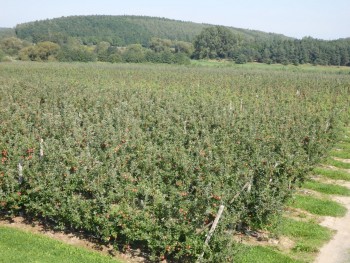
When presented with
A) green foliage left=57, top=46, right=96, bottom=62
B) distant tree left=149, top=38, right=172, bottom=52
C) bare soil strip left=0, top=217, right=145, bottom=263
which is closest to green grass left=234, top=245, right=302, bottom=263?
bare soil strip left=0, top=217, right=145, bottom=263

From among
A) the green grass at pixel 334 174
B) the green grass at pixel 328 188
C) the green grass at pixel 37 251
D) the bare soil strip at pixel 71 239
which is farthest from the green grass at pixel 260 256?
the green grass at pixel 334 174

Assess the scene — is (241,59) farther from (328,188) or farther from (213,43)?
(328,188)

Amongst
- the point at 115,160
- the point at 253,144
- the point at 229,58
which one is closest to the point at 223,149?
the point at 253,144

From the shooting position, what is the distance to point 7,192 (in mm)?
13094

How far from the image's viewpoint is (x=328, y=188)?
1781 cm

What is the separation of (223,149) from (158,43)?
145 m

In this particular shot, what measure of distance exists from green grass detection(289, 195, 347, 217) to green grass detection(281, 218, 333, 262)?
1.19m

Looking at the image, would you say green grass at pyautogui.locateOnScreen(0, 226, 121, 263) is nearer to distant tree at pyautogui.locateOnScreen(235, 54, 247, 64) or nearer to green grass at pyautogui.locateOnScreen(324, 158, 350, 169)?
green grass at pyautogui.locateOnScreen(324, 158, 350, 169)

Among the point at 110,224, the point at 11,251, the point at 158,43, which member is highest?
the point at 158,43

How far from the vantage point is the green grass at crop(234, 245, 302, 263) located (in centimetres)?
1141

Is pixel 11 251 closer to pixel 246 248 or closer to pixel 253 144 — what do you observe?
pixel 246 248

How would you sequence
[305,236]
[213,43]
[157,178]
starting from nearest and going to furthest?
[305,236] → [157,178] → [213,43]

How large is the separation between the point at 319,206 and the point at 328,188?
7.92ft

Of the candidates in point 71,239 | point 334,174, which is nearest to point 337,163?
point 334,174
